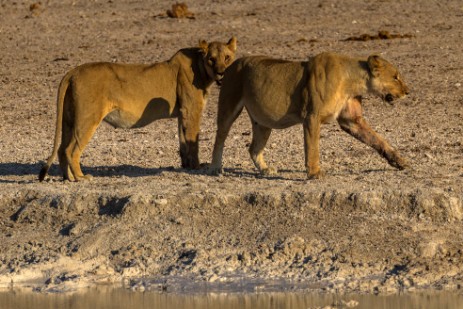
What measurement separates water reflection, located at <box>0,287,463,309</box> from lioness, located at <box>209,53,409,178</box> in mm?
2360

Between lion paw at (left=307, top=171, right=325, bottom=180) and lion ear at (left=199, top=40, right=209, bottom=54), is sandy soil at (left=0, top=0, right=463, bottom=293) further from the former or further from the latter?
lion ear at (left=199, top=40, right=209, bottom=54)

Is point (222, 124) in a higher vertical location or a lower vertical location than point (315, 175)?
higher

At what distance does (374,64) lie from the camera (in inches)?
442

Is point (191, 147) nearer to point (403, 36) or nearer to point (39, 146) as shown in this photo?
point (39, 146)

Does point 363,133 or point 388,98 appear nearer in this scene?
point 388,98

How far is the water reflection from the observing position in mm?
8734

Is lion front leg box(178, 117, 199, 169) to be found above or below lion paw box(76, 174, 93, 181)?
above

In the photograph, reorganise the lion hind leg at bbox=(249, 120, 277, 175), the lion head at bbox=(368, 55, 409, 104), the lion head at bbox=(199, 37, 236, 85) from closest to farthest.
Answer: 1. the lion head at bbox=(368, 55, 409, 104)
2. the lion hind leg at bbox=(249, 120, 277, 175)
3. the lion head at bbox=(199, 37, 236, 85)

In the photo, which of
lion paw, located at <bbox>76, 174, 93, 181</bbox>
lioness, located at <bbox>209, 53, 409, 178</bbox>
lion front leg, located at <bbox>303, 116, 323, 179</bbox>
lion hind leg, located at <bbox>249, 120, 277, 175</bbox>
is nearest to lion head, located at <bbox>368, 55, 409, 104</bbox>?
lioness, located at <bbox>209, 53, 409, 178</bbox>

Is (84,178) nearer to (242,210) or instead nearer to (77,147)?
(77,147)

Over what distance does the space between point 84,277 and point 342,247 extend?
1.77m

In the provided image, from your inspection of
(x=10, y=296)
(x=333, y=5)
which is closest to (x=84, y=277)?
(x=10, y=296)

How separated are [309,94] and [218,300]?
268cm

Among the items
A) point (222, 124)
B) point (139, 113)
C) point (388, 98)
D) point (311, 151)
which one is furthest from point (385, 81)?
point (139, 113)
